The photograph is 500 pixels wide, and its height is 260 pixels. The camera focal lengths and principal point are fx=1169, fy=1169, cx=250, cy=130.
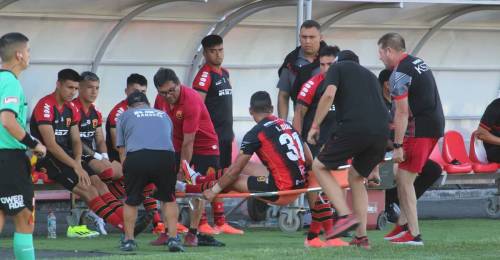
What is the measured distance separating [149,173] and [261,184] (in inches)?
49.1

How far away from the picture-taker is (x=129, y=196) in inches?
408

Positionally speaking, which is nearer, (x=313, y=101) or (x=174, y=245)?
(x=174, y=245)

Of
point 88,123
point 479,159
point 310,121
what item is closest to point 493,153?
point 479,159

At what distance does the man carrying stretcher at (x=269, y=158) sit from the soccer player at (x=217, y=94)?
1.62 m

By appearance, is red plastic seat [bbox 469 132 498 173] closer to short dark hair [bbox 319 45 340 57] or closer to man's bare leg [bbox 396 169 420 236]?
short dark hair [bbox 319 45 340 57]

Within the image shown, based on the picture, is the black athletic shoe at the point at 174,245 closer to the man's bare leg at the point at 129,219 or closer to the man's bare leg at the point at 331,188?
the man's bare leg at the point at 129,219

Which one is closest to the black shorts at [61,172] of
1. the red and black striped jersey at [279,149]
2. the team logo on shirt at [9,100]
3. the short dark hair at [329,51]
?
the red and black striped jersey at [279,149]

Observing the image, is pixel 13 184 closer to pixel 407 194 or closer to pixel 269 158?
pixel 269 158

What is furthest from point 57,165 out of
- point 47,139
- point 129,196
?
point 129,196

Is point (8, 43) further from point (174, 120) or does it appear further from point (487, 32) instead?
point (487, 32)

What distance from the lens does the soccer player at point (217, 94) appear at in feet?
41.6

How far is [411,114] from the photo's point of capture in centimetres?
1084

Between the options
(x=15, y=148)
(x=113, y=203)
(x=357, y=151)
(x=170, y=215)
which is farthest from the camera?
(x=113, y=203)

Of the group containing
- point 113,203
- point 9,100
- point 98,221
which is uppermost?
point 9,100
